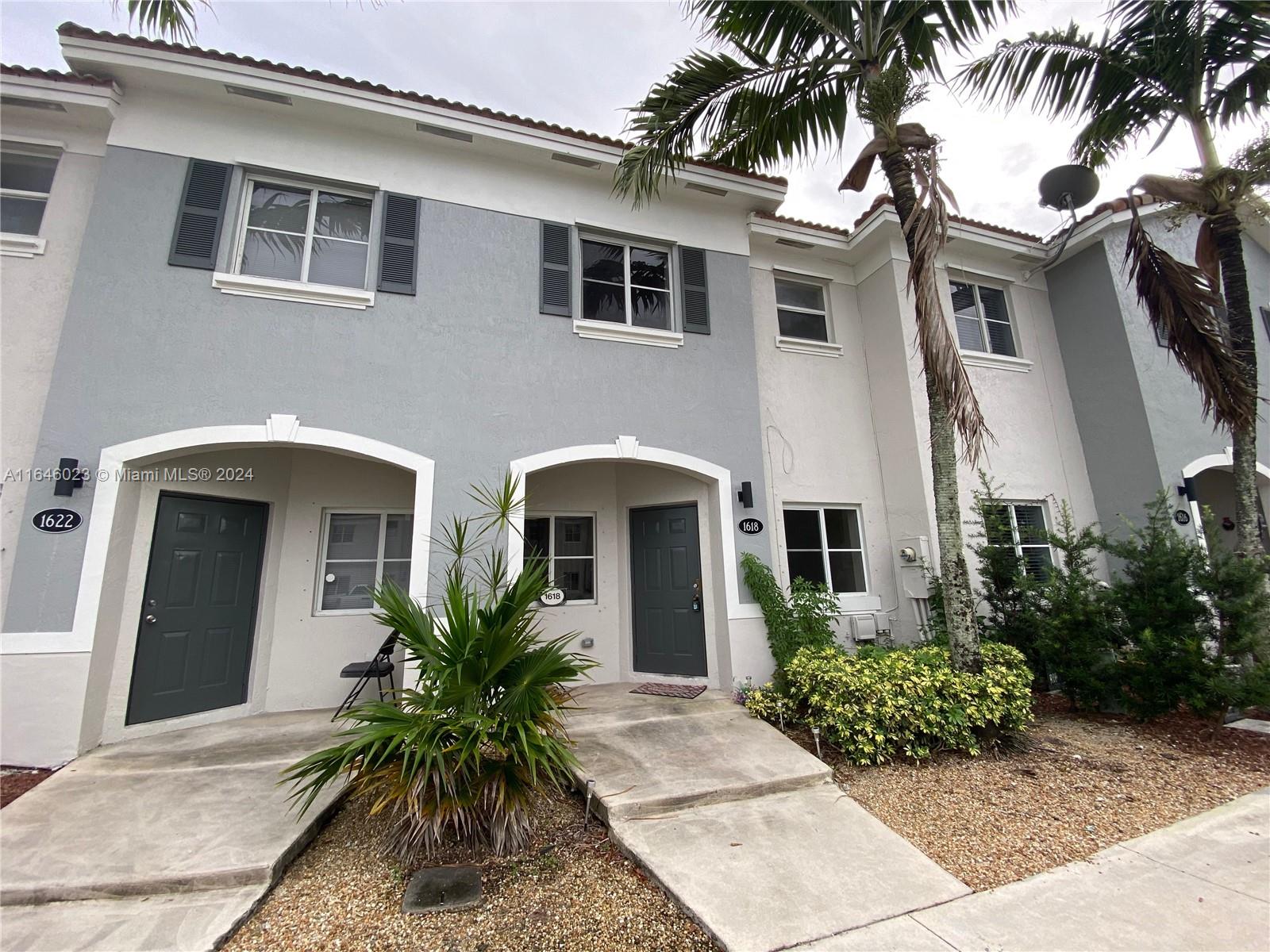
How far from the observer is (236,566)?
6.29 m

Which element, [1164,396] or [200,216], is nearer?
[200,216]

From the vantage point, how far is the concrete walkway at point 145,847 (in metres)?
2.95

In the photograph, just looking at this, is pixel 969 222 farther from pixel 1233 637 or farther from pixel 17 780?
pixel 17 780

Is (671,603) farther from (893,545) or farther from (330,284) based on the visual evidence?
(330,284)

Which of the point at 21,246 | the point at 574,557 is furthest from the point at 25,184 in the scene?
the point at 574,557

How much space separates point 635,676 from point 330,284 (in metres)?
6.36

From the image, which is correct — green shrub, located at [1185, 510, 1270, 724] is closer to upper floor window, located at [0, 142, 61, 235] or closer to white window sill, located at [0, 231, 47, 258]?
white window sill, located at [0, 231, 47, 258]

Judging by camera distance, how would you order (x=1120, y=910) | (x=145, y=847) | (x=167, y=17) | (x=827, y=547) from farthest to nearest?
(x=827, y=547)
(x=167, y=17)
(x=145, y=847)
(x=1120, y=910)

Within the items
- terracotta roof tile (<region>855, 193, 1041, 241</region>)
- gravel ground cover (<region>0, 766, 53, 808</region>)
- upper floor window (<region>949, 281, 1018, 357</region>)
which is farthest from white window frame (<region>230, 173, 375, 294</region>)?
upper floor window (<region>949, 281, 1018, 357</region>)

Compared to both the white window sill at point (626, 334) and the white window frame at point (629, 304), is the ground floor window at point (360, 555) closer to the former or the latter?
the white window sill at point (626, 334)

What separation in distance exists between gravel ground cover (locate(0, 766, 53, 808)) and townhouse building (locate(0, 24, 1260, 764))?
0.31 feet

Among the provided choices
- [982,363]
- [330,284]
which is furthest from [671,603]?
[982,363]

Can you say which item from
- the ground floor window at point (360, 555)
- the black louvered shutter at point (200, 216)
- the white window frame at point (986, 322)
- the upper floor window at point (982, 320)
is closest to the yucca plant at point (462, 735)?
the ground floor window at point (360, 555)

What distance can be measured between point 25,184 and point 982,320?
13332mm
